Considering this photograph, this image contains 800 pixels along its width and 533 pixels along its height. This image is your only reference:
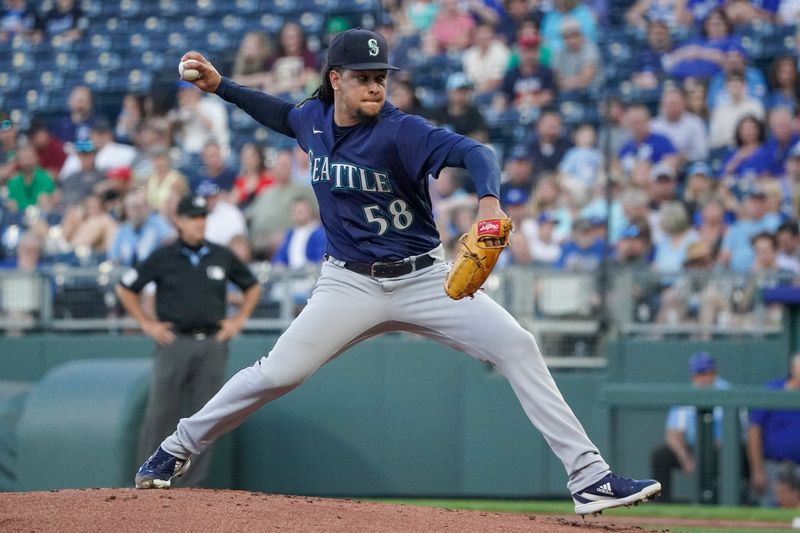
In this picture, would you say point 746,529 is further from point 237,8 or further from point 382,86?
point 237,8

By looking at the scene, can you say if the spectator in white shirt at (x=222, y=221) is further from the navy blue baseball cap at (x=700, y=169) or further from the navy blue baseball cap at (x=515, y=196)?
the navy blue baseball cap at (x=700, y=169)

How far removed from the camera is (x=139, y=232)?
9.91 m

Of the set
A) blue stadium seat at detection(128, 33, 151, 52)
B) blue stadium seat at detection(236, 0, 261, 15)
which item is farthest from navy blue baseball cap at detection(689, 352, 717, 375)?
blue stadium seat at detection(128, 33, 151, 52)

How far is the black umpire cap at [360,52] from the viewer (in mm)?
4578

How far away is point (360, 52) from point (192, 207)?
3.68 metres

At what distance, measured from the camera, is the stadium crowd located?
9070mm

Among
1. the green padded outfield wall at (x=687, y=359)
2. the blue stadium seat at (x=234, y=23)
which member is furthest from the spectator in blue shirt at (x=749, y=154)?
the blue stadium seat at (x=234, y=23)

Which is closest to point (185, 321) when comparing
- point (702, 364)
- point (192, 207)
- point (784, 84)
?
point (192, 207)

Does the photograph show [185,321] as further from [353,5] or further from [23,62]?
[23,62]

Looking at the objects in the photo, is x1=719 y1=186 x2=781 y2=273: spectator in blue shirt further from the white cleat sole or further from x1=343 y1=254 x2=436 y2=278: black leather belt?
x1=343 y1=254 x2=436 y2=278: black leather belt

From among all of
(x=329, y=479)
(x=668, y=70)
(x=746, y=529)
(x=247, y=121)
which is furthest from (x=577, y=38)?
(x=746, y=529)

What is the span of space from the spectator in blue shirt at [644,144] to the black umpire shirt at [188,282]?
3.47 m

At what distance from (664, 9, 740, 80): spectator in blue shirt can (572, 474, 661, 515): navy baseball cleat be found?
647cm

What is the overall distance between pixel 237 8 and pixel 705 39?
4.96 metres
